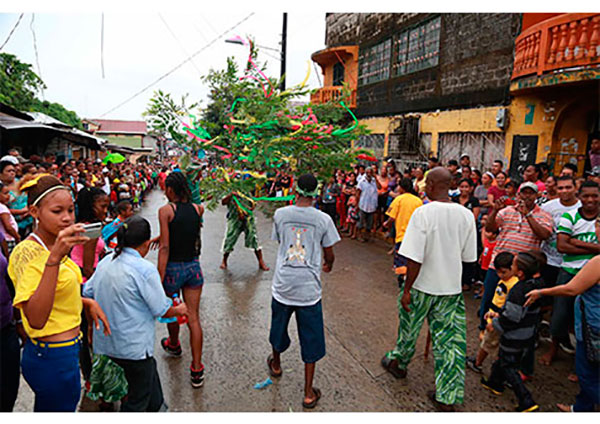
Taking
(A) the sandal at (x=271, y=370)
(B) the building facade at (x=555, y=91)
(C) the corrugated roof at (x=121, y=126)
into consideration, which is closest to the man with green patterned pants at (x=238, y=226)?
(A) the sandal at (x=271, y=370)

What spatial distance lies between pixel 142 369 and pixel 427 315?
7.02 ft

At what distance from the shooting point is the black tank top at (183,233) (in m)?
3.13

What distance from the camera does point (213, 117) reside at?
5.14 meters

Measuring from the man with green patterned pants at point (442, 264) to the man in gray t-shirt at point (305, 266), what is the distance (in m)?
0.67

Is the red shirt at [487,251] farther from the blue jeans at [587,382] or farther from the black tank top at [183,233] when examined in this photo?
the black tank top at [183,233]

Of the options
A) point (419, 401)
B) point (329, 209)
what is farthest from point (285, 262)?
point (329, 209)

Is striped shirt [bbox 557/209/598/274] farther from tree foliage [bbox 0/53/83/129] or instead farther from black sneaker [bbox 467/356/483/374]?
tree foliage [bbox 0/53/83/129]

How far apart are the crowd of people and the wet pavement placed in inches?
5.3

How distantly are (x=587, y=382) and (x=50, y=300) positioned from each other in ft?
11.1

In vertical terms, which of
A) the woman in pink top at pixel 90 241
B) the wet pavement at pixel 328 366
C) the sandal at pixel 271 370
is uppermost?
the woman in pink top at pixel 90 241

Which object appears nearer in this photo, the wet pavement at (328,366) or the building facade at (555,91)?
the wet pavement at (328,366)

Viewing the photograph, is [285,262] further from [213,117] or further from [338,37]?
[338,37]

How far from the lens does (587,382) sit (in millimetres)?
2596

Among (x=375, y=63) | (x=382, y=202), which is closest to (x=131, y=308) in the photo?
(x=382, y=202)
